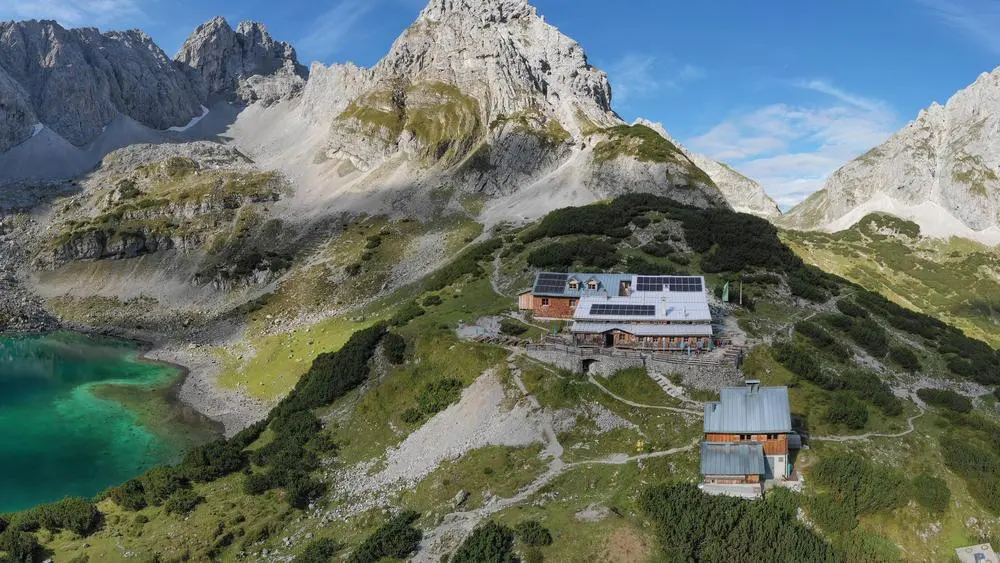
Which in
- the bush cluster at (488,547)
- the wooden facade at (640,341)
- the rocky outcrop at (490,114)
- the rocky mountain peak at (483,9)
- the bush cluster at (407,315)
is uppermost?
the rocky mountain peak at (483,9)

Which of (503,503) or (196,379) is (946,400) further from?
(196,379)

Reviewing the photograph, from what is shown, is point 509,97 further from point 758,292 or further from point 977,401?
point 977,401

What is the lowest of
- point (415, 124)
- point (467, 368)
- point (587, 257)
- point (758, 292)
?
point (467, 368)

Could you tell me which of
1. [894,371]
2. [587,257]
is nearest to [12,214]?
[587,257]

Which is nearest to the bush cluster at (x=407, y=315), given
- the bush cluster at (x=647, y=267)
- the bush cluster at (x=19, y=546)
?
the bush cluster at (x=647, y=267)

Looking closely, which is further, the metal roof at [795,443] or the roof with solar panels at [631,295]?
the roof with solar panels at [631,295]

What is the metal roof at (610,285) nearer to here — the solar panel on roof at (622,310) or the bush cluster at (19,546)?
the solar panel on roof at (622,310)

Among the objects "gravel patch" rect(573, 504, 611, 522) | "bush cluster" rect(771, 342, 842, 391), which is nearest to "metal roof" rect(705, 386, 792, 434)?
"gravel patch" rect(573, 504, 611, 522)

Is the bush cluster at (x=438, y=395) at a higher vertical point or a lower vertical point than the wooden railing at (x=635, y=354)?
lower
